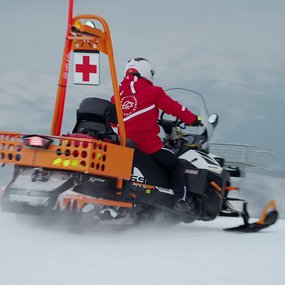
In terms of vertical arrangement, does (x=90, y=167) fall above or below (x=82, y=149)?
below

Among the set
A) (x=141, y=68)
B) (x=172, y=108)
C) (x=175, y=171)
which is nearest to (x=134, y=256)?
(x=175, y=171)

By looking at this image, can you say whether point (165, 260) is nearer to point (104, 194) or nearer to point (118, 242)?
point (118, 242)

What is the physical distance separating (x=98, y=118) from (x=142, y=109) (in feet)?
1.42

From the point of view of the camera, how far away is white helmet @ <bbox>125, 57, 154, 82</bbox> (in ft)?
16.8

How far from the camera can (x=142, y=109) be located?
500 cm

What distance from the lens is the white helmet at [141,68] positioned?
5.13 meters

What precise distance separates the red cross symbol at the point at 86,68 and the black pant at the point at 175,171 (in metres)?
1.01

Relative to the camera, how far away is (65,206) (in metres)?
4.38

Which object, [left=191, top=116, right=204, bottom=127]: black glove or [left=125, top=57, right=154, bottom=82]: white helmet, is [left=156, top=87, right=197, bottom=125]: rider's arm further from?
[left=125, top=57, right=154, bottom=82]: white helmet

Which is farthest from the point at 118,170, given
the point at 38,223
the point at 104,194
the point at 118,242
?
the point at 38,223

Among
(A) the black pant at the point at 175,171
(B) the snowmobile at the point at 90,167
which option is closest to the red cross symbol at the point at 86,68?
(B) the snowmobile at the point at 90,167

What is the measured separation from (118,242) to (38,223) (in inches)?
33.5

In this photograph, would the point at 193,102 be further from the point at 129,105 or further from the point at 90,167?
the point at 90,167

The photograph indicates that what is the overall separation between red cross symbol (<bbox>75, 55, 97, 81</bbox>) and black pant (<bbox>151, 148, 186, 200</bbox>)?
1.01m
